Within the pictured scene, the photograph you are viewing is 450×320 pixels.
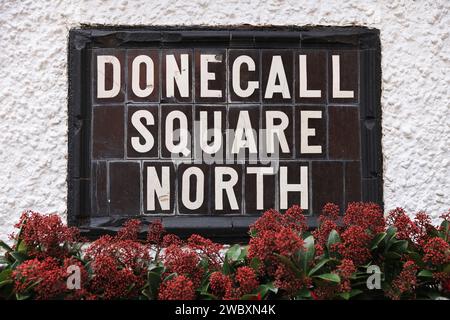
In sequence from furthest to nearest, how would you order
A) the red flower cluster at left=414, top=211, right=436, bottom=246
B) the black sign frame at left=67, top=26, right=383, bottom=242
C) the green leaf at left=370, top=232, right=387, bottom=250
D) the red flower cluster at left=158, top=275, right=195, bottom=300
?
1. the black sign frame at left=67, top=26, right=383, bottom=242
2. the red flower cluster at left=414, top=211, right=436, bottom=246
3. the green leaf at left=370, top=232, right=387, bottom=250
4. the red flower cluster at left=158, top=275, right=195, bottom=300

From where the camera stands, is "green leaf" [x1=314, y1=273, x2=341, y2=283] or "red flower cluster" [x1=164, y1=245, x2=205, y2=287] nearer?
"green leaf" [x1=314, y1=273, x2=341, y2=283]

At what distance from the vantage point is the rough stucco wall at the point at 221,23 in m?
3.37

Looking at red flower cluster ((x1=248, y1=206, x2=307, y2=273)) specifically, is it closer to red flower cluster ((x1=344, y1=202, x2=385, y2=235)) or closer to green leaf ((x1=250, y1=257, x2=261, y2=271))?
green leaf ((x1=250, y1=257, x2=261, y2=271))

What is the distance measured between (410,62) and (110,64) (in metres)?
1.59

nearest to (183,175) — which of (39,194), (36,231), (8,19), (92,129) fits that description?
(92,129)

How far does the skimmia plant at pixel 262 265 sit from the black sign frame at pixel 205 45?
2.34 feet

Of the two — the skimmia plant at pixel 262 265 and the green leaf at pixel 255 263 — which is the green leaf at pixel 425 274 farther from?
the green leaf at pixel 255 263

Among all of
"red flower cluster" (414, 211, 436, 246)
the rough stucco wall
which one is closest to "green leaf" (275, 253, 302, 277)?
"red flower cluster" (414, 211, 436, 246)

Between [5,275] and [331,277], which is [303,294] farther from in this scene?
[5,275]

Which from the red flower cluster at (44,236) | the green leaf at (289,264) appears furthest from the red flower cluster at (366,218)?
the red flower cluster at (44,236)

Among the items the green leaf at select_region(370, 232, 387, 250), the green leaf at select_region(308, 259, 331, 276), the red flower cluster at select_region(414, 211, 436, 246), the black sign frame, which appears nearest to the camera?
the green leaf at select_region(308, 259, 331, 276)

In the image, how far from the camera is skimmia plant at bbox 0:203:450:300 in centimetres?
234

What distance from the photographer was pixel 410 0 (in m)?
3.44

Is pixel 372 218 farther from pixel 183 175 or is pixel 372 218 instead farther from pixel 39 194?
pixel 39 194
